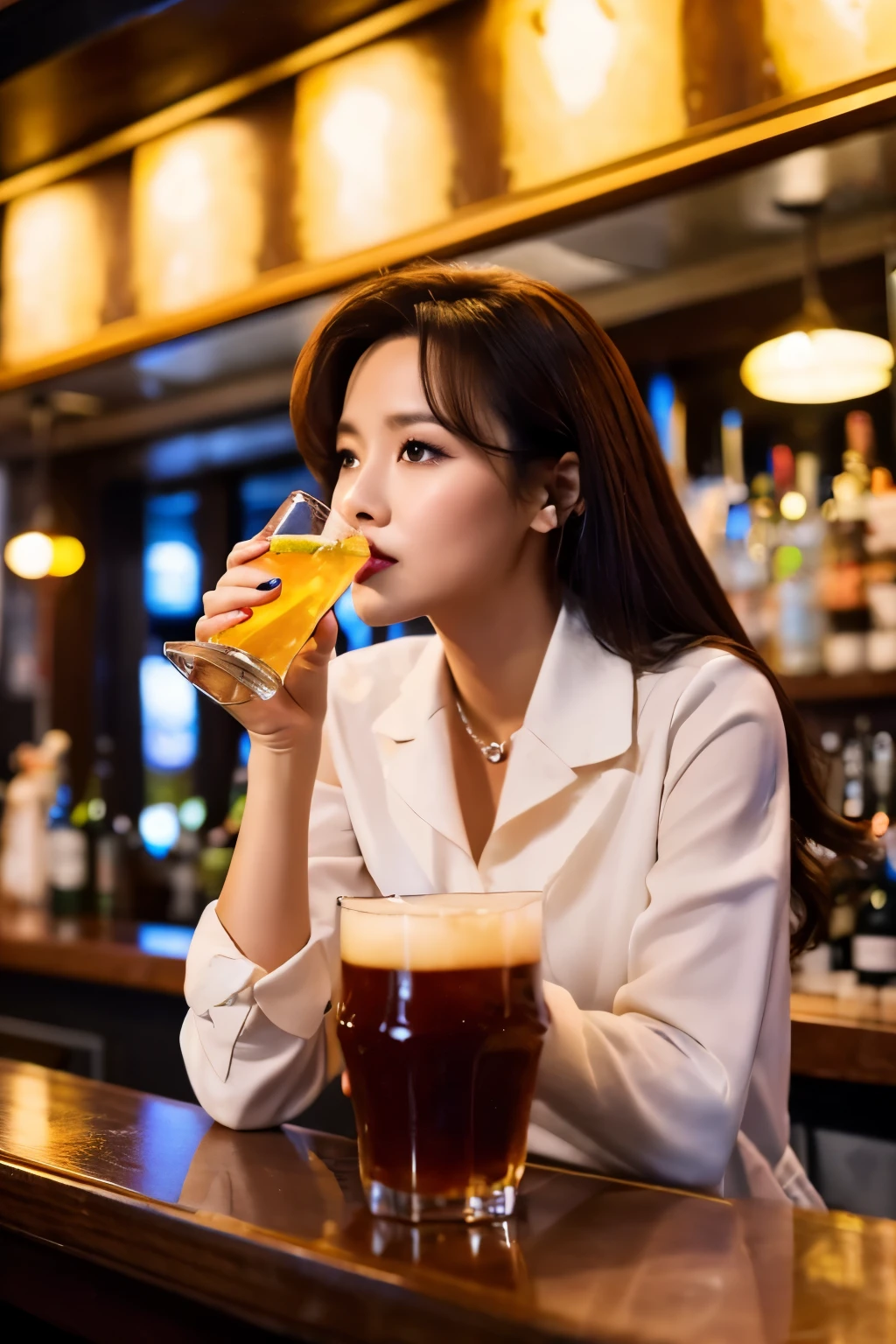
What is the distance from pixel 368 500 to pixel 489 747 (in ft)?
1.33

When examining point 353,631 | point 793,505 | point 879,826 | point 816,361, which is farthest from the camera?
point 353,631

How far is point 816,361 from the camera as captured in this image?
2379 mm

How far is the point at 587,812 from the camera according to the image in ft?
4.28

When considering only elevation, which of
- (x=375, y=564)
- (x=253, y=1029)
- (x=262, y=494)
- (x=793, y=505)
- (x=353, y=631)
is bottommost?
(x=253, y=1029)

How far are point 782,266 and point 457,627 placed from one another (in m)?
1.81

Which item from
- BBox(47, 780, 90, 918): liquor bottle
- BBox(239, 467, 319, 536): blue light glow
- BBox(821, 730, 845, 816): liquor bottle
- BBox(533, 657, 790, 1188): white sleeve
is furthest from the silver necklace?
BBox(239, 467, 319, 536): blue light glow

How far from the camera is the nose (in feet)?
4.07

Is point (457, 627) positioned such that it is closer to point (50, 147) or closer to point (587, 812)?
point (587, 812)

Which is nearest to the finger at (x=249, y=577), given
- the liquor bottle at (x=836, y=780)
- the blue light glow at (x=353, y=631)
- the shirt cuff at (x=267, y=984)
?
the shirt cuff at (x=267, y=984)

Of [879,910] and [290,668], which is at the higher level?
[290,668]

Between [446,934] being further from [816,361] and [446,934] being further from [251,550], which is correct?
[816,361]

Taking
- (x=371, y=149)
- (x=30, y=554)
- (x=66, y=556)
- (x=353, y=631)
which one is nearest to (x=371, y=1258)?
(x=371, y=149)

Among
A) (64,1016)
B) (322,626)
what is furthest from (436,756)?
(64,1016)

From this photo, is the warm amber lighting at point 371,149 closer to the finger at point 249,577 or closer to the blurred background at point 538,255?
the blurred background at point 538,255
